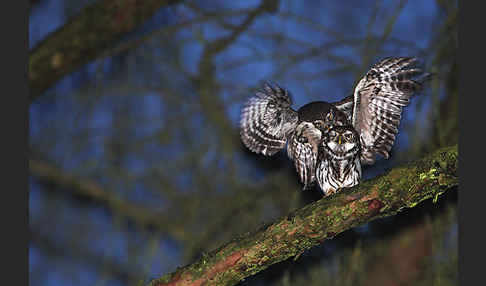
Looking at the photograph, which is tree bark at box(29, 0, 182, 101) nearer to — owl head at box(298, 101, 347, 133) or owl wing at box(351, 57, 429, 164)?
owl head at box(298, 101, 347, 133)

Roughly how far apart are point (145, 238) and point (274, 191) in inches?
31.5

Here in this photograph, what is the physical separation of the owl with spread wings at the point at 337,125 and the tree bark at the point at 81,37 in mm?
922

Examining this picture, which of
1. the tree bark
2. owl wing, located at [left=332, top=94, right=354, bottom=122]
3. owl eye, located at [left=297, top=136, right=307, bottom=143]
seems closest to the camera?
owl wing, located at [left=332, top=94, right=354, bottom=122]

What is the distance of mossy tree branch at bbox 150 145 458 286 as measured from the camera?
2094mm

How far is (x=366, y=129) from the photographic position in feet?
9.05

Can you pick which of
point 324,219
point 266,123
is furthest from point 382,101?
point 324,219

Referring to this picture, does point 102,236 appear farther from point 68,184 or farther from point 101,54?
point 101,54

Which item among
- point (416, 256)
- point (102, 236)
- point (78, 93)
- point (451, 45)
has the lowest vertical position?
point (416, 256)

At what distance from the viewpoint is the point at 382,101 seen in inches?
105

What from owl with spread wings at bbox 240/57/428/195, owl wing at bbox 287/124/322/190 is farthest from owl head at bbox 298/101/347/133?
owl wing at bbox 287/124/322/190

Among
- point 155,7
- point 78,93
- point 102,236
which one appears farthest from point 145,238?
point 155,7

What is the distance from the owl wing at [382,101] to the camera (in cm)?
260

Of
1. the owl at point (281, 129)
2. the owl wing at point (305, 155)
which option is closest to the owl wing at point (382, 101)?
the owl at point (281, 129)

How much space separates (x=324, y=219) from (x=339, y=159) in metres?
0.65
